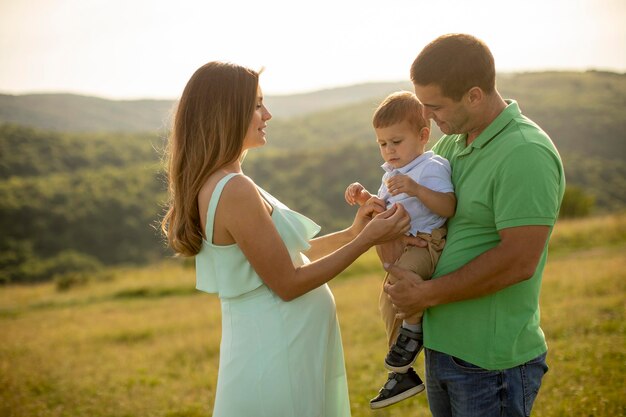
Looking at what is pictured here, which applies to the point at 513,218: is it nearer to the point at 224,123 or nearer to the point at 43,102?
the point at 224,123

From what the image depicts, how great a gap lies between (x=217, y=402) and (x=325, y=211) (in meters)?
61.2

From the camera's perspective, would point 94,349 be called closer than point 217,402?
No

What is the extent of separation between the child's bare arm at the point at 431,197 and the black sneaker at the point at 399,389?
3.11 ft

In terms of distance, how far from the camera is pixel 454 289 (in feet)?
9.03

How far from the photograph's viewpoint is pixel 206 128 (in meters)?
3.04

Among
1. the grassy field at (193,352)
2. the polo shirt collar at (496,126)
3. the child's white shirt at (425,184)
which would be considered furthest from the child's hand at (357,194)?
the grassy field at (193,352)

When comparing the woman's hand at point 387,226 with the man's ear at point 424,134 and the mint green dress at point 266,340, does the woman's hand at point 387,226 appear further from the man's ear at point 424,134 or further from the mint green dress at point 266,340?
the man's ear at point 424,134

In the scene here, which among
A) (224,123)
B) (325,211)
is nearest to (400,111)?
(224,123)

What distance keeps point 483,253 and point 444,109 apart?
2.26 feet

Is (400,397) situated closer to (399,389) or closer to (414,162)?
(399,389)

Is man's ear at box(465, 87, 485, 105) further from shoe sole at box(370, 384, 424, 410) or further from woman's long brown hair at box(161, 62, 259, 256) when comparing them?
shoe sole at box(370, 384, 424, 410)

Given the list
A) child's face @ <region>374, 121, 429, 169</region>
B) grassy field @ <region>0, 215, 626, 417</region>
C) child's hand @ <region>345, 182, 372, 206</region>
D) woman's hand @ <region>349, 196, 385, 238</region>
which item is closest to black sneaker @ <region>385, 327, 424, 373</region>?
woman's hand @ <region>349, 196, 385, 238</region>

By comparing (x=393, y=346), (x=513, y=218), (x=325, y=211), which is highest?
(x=513, y=218)

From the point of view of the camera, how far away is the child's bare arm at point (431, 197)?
294cm
